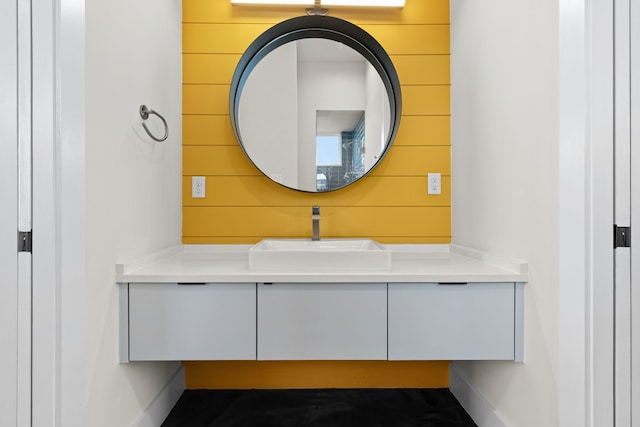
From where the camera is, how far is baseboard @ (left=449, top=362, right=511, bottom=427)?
153 cm

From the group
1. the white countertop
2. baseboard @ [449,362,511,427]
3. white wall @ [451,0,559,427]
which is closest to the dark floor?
baseboard @ [449,362,511,427]

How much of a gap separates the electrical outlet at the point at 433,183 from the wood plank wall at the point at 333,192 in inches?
1.0

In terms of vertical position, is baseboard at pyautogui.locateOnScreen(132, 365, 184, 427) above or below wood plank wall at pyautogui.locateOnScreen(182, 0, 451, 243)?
below

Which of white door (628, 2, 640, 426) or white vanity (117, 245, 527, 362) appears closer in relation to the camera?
white door (628, 2, 640, 426)

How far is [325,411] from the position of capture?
1.78 m

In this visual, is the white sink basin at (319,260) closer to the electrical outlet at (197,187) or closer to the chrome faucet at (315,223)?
the chrome faucet at (315,223)

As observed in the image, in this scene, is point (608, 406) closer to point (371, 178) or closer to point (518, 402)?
point (518, 402)

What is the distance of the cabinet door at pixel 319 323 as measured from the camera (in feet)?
4.33

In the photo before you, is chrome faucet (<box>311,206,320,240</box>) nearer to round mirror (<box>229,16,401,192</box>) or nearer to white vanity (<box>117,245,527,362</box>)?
round mirror (<box>229,16,401,192</box>)

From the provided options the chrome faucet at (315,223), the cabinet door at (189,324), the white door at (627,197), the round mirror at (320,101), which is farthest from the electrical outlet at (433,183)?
the cabinet door at (189,324)

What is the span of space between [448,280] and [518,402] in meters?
0.52

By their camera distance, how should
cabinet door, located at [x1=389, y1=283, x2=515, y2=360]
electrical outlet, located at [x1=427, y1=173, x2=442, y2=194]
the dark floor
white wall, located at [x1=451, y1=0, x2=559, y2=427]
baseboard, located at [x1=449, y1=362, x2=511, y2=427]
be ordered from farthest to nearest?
electrical outlet, located at [x1=427, y1=173, x2=442, y2=194] → the dark floor → baseboard, located at [x1=449, y1=362, x2=511, y2=427] → cabinet door, located at [x1=389, y1=283, x2=515, y2=360] → white wall, located at [x1=451, y1=0, x2=559, y2=427]

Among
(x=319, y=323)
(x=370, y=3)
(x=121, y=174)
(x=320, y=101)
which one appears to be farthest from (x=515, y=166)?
(x=121, y=174)

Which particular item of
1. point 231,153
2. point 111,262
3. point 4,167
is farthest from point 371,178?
point 4,167
